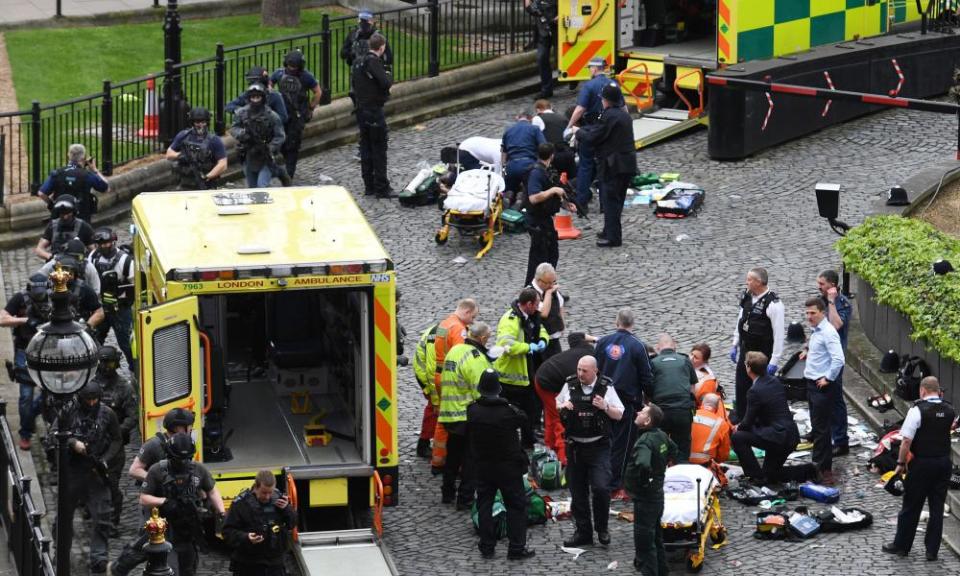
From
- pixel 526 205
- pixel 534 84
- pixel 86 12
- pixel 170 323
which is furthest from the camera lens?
pixel 86 12

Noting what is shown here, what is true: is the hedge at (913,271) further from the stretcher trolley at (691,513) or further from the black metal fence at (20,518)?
the black metal fence at (20,518)

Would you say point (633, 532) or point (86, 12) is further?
point (86, 12)

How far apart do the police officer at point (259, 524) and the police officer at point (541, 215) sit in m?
6.71

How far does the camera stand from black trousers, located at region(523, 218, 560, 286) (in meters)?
19.0

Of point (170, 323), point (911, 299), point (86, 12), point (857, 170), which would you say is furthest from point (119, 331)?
point (86, 12)

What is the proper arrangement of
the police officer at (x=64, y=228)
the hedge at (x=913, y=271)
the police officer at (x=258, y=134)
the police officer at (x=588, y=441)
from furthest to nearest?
1. the police officer at (x=258, y=134)
2. the police officer at (x=64, y=228)
3. the hedge at (x=913, y=271)
4. the police officer at (x=588, y=441)

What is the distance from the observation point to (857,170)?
76.6ft

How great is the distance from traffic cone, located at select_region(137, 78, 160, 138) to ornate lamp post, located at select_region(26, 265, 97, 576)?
37.6 ft

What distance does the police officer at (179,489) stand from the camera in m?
12.9

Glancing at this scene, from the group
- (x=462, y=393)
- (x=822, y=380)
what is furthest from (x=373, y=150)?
(x=822, y=380)

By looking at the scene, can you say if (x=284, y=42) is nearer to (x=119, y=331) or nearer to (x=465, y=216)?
(x=465, y=216)

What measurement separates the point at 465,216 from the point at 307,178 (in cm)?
329

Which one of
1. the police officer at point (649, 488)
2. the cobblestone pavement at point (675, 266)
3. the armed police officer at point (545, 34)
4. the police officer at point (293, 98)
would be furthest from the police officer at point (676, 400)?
the armed police officer at point (545, 34)

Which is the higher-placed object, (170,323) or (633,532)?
(170,323)
